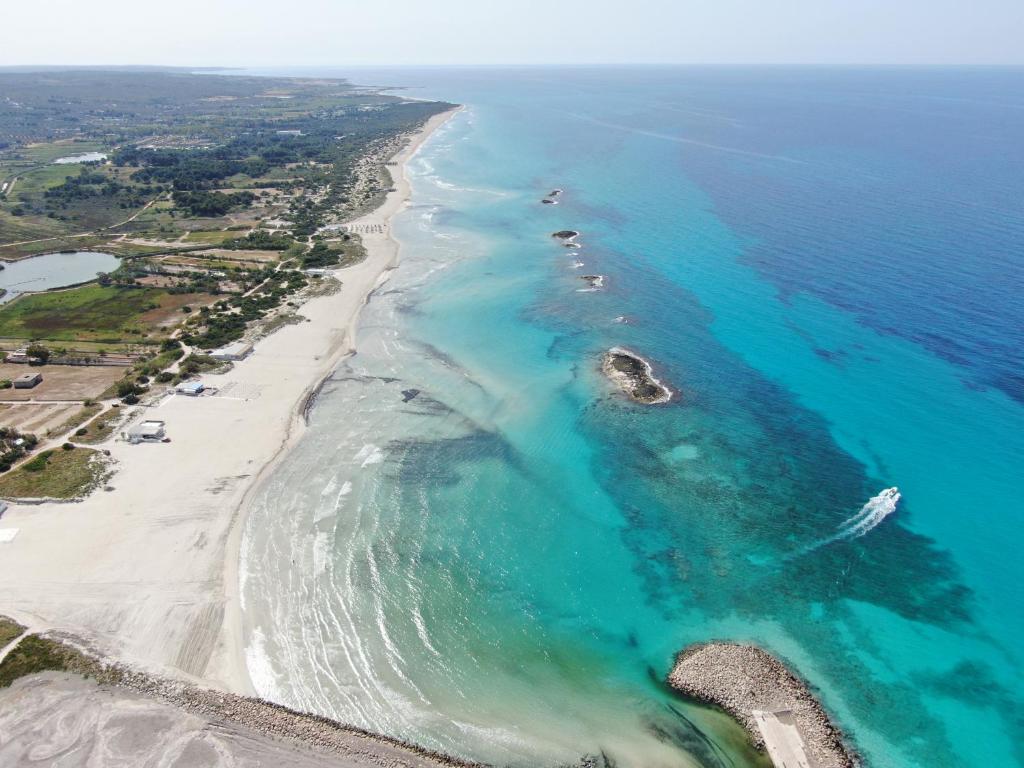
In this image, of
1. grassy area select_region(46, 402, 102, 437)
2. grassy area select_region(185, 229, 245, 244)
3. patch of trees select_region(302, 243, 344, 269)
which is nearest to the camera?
grassy area select_region(46, 402, 102, 437)

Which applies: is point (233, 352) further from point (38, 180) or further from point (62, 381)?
point (38, 180)

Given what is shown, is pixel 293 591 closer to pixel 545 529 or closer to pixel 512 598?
pixel 512 598

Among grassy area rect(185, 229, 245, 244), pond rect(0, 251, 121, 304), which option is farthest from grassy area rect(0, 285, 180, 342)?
grassy area rect(185, 229, 245, 244)

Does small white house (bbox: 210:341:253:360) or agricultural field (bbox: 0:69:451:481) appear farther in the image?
small white house (bbox: 210:341:253:360)

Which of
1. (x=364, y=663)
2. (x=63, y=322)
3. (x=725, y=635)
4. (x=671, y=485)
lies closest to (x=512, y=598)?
(x=364, y=663)

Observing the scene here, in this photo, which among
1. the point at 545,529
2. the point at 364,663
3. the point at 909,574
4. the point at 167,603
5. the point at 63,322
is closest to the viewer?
the point at 364,663

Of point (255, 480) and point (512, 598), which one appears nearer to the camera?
point (512, 598)

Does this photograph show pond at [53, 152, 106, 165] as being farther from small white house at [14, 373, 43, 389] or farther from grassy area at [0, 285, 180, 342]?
small white house at [14, 373, 43, 389]
